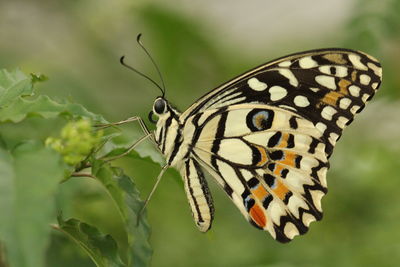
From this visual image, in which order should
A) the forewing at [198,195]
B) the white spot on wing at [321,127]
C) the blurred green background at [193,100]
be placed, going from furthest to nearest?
the blurred green background at [193,100] → the white spot on wing at [321,127] → the forewing at [198,195]

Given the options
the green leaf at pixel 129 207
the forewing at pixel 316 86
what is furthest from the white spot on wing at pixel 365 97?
the green leaf at pixel 129 207

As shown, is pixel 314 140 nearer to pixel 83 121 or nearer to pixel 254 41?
pixel 83 121

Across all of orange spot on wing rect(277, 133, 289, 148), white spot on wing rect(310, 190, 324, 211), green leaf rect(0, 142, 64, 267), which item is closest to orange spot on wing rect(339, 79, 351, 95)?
orange spot on wing rect(277, 133, 289, 148)

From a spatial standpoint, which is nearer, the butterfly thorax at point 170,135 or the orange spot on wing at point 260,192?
the butterfly thorax at point 170,135

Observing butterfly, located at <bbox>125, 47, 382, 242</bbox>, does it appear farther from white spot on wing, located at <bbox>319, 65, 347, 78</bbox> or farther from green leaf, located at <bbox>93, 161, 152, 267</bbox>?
green leaf, located at <bbox>93, 161, 152, 267</bbox>

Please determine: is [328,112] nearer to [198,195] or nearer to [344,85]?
[344,85]

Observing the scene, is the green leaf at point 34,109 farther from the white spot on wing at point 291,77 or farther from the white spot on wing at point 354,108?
the white spot on wing at point 354,108

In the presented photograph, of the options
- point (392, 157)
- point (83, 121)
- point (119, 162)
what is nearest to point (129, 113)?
point (119, 162)
